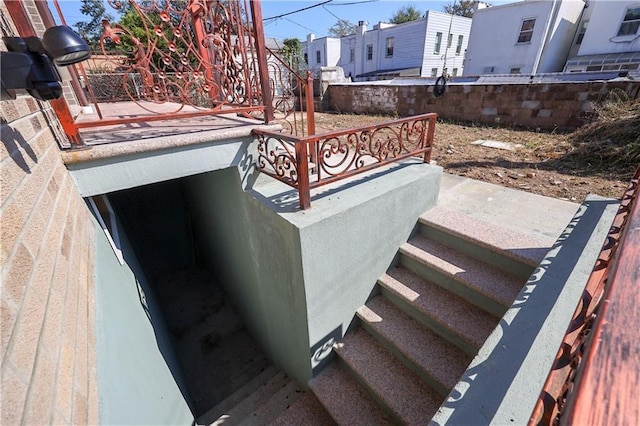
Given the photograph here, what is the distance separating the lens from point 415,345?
97.6 inches

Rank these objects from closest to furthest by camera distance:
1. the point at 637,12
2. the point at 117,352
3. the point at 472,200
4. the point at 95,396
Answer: the point at 95,396 < the point at 117,352 < the point at 472,200 < the point at 637,12

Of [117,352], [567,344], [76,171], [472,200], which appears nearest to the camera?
[567,344]

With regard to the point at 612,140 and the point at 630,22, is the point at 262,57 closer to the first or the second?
the point at 612,140

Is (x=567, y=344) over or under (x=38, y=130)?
under

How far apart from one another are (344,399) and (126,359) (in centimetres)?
192

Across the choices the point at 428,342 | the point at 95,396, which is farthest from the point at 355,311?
the point at 95,396

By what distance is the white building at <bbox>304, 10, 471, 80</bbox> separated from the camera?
1667 cm

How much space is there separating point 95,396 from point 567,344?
170 centimetres

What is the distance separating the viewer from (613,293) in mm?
569

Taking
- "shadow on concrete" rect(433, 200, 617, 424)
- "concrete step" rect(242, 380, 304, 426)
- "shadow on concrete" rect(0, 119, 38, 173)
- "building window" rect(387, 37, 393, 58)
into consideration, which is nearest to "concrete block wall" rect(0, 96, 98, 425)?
"shadow on concrete" rect(0, 119, 38, 173)

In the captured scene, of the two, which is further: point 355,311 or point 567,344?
point 355,311

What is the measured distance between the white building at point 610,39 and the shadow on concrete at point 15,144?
57.4 feet

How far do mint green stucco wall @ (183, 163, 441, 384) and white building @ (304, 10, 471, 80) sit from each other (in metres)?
17.6

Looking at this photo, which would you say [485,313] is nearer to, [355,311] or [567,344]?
[355,311]
